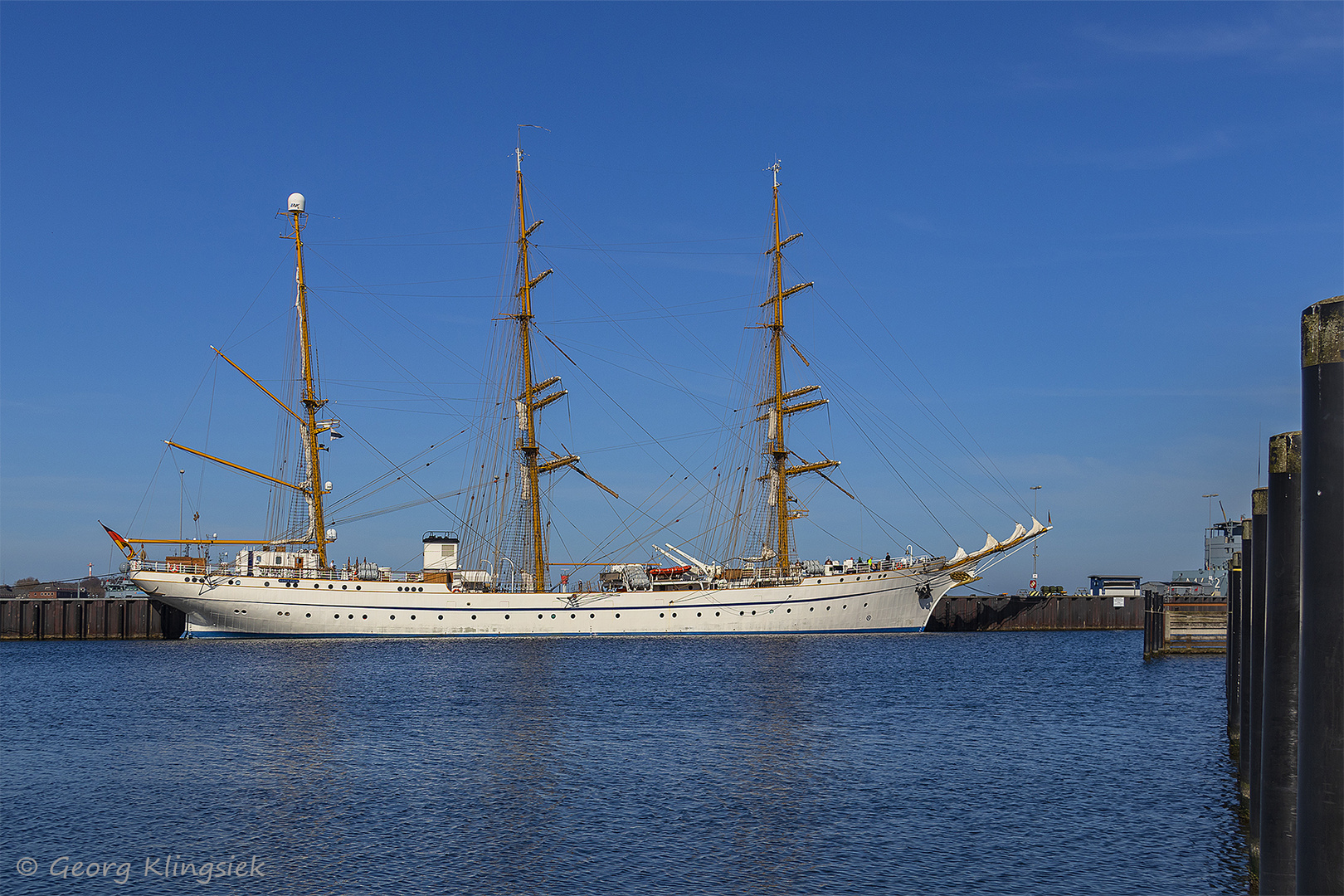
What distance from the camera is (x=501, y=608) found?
84938mm

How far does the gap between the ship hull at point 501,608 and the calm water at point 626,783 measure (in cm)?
2822

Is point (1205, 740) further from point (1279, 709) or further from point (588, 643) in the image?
point (588, 643)

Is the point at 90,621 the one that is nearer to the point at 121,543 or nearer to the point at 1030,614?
the point at 121,543

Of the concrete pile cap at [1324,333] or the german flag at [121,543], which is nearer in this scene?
the concrete pile cap at [1324,333]

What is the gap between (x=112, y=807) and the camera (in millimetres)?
25203

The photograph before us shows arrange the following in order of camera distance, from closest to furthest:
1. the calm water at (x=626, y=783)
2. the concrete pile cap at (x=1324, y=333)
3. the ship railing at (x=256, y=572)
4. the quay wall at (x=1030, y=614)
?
the concrete pile cap at (x=1324, y=333), the calm water at (x=626, y=783), the ship railing at (x=256, y=572), the quay wall at (x=1030, y=614)

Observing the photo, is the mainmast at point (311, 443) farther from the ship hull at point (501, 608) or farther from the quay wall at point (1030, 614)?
the quay wall at point (1030, 614)

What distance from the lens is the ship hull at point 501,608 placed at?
272 feet

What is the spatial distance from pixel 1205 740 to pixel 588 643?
50696mm

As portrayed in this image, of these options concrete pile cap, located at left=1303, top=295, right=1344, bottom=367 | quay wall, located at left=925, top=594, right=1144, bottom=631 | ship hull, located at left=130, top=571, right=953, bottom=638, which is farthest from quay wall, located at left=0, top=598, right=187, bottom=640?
concrete pile cap, located at left=1303, top=295, right=1344, bottom=367

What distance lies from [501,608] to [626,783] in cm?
5875

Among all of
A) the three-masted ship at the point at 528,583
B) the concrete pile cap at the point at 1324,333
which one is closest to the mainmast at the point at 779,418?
the three-masted ship at the point at 528,583

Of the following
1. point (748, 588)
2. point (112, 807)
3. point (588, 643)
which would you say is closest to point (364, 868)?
point (112, 807)

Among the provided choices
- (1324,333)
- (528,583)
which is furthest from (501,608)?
(1324,333)
